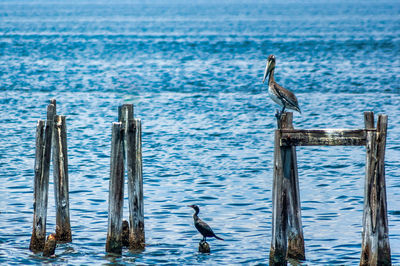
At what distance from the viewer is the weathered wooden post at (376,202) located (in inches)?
461

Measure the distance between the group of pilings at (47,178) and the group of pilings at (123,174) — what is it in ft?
3.97

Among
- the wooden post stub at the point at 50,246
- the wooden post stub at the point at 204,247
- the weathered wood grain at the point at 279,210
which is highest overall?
the weathered wood grain at the point at 279,210

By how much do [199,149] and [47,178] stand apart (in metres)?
14.2

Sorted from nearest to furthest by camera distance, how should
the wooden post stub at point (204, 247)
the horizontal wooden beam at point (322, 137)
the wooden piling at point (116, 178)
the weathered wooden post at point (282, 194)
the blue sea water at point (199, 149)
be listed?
1. the horizontal wooden beam at point (322, 137)
2. the weathered wooden post at point (282, 194)
3. the wooden piling at point (116, 178)
4. the wooden post stub at point (204, 247)
5. the blue sea water at point (199, 149)

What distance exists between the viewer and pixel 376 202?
38.7ft

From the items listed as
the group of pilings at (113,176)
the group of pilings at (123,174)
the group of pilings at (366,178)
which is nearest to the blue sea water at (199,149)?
the group of pilings at (113,176)

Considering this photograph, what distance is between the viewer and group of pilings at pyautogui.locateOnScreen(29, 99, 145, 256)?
13180mm

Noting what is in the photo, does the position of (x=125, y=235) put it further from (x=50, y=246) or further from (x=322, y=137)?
(x=322, y=137)

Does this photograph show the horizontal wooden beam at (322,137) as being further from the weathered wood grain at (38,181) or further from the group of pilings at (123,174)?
the weathered wood grain at (38,181)

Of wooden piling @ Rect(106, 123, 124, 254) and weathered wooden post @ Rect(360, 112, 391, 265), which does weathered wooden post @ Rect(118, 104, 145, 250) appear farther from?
weathered wooden post @ Rect(360, 112, 391, 265)

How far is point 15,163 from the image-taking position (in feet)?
79.7

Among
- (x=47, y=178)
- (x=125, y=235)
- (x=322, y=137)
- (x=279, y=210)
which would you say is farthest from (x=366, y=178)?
(x=47, y=178)

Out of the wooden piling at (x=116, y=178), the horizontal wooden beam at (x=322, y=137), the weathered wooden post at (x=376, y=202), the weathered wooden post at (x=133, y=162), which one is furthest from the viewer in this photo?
the weathered wooden post at (x=133, y=162)

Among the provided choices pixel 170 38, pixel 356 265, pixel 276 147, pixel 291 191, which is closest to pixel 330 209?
pixel 356 265
